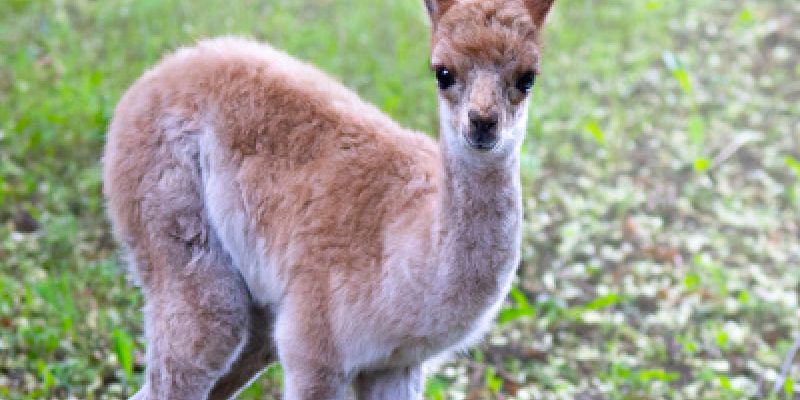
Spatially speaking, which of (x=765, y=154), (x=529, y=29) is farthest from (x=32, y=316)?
(x=765, y=154)

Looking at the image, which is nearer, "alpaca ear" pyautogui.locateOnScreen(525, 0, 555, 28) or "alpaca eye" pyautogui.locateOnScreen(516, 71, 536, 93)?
"alpaca eye" pyautogui.locateOnScreen(516, 71, 536, 93)

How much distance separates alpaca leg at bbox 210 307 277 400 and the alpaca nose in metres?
1.58

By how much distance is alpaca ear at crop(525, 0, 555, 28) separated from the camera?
4754mm

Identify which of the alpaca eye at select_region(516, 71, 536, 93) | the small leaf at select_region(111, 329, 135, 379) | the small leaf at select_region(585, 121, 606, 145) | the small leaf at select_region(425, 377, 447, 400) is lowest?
the small leaf at select_region(585, 121, 606, 145)

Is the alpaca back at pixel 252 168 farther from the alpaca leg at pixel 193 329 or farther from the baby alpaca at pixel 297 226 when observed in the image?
the alpaca leg at pixel 193 329

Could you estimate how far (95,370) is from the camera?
6.40m

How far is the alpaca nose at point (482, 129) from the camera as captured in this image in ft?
14.6

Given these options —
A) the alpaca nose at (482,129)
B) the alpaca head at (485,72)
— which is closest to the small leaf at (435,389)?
the alpaca head at (485,72)

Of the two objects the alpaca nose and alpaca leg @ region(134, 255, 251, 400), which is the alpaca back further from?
the alpaca nose

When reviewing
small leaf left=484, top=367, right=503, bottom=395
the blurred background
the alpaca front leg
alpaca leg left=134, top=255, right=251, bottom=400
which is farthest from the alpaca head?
small leaf left=484, top=367, right=503, bottom=395

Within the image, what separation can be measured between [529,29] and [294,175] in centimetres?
132

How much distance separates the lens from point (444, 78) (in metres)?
4.66

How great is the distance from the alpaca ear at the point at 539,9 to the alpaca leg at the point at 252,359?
1809mm

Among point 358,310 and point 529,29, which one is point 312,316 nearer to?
point 358,310
